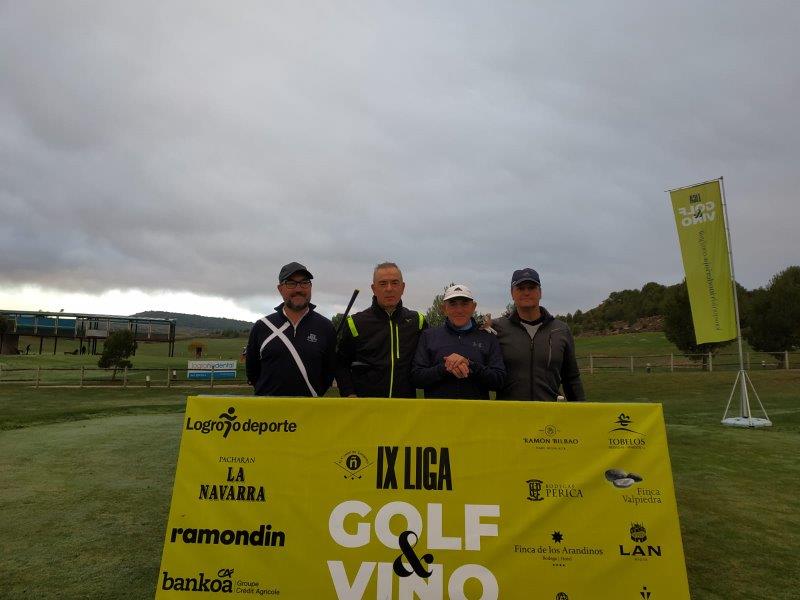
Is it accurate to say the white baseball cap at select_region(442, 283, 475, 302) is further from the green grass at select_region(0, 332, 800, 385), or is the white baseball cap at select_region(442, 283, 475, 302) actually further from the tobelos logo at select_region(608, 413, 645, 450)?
the green grass at select_region(0, 332, 800, 385)

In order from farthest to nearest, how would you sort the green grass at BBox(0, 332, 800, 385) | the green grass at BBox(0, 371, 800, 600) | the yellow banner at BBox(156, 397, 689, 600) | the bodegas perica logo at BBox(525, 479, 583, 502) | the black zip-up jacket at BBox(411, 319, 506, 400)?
the green grass at BBox(0, 332, 800, 385) → the black zip-up jacket at BBox(411, 319, 506, 400) → the green grass at BBox(0, 371, 800, 600) → the bodegas perica logo at BBox(525, 479, 583, 502) → the yellow banner at BBox(156, 397, 689, 600)

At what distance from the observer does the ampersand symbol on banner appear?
330 centimetres

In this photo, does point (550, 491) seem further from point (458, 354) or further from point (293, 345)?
point (293, 345)

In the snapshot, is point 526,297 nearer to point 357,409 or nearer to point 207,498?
point 357,409

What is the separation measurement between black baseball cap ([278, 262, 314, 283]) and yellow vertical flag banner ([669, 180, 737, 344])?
13234 millimetres

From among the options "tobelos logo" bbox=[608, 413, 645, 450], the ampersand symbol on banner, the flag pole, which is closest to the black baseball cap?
the ampersand symbol on banner

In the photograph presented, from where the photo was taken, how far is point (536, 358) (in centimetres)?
463

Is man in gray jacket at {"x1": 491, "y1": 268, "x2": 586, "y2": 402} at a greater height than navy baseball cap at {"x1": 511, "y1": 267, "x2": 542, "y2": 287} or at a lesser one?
lesser

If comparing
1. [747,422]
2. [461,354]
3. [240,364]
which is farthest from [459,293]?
[240,364]

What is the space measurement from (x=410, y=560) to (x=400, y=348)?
5.97 ft

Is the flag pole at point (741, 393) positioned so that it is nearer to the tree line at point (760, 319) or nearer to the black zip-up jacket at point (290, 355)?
the black zip-up jacket at point (290, 355)

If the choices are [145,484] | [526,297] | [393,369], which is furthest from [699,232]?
[145,484]

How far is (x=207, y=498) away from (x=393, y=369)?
70.7 inches

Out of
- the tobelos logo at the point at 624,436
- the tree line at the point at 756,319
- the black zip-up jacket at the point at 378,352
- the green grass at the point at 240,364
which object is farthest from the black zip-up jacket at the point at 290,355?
the tree line at the point at 756,319
